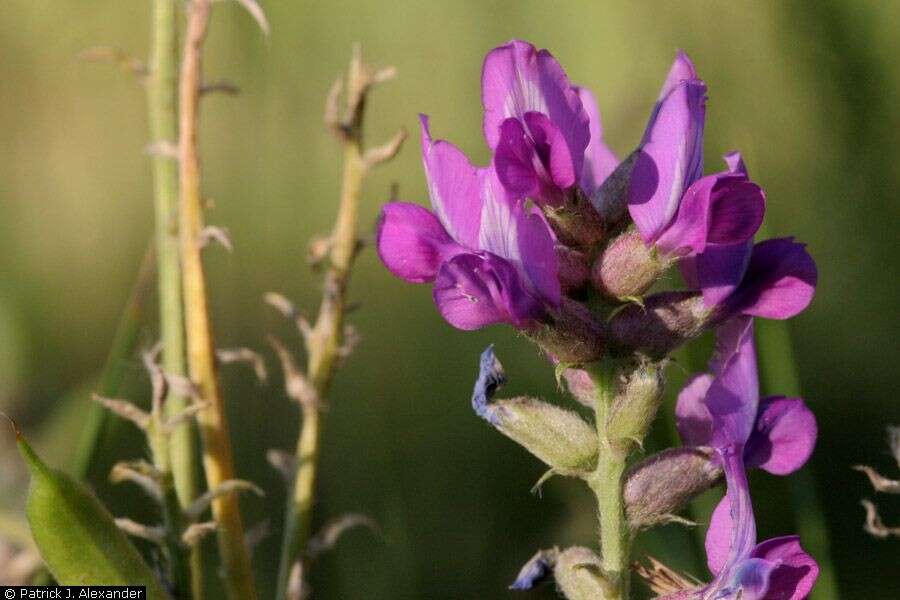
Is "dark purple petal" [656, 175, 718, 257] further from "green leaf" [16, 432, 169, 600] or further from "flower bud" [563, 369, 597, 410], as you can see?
"green leaf" [16, 432, 169, 600]

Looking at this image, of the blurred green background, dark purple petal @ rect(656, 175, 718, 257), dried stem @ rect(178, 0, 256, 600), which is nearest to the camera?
dark purple petal @ rect(656, 175, 718, 257)

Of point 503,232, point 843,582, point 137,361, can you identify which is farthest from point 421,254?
point 843,582

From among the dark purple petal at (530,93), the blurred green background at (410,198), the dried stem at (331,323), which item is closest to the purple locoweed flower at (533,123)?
the dark purple petal at (530,93)

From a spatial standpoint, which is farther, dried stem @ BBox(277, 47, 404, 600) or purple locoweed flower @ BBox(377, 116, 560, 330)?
dried stem @ BBox(277, 47, 404, 600)

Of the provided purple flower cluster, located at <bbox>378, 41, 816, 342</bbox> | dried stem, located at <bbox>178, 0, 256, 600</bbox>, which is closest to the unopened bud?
purple flower cluster, located at <bbox>378, 41, 816, 342</bbox>

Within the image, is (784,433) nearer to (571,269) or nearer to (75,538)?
(571,269)

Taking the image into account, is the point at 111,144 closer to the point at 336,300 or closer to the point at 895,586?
the point at 336,300
